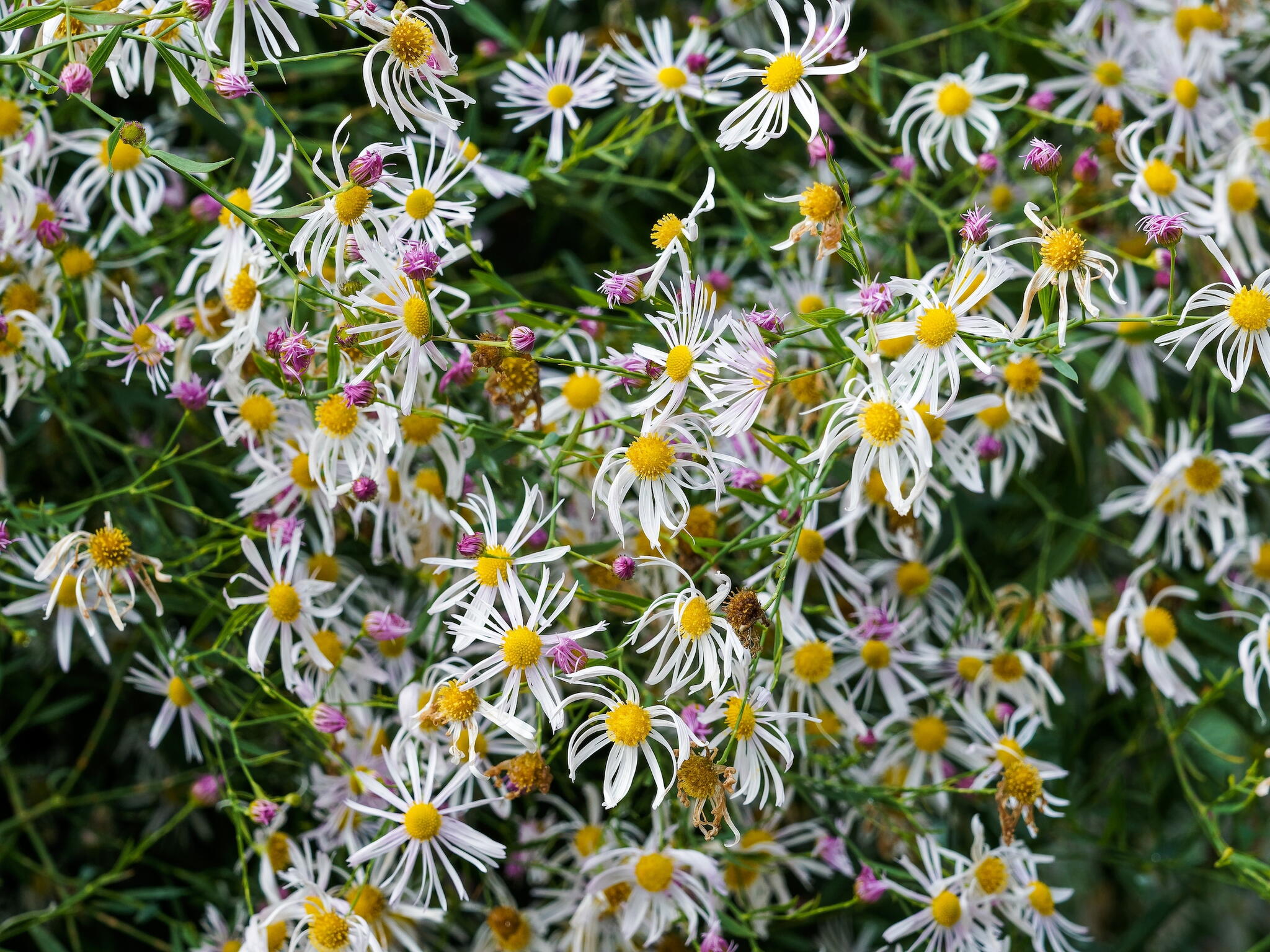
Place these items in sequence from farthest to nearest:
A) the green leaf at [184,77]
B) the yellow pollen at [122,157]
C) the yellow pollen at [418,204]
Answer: the yellow pollen at [122,157]
the yellow pollen at [418,204]
the green leaf at [184,77]

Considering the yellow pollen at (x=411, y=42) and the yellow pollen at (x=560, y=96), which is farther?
the yellow pollen at (x=560, y=96)

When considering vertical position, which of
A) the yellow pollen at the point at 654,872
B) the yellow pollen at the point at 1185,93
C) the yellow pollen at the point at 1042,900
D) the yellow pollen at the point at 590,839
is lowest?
the yellow pollen at the point at 1042,900

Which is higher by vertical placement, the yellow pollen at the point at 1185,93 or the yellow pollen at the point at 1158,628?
the yellow pollen at the point at 1185,93

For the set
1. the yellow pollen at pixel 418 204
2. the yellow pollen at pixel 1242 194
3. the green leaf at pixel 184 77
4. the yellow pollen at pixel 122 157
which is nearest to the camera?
the green leaf at pixel 184 77

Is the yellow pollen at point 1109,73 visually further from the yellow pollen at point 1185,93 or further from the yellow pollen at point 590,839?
the yellow pollen at point 590,839

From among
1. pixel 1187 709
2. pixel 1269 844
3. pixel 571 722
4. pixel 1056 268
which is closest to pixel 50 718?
pixel 571 722

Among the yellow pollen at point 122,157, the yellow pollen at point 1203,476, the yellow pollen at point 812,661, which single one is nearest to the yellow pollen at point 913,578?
the yellow pollen at point 812,661
